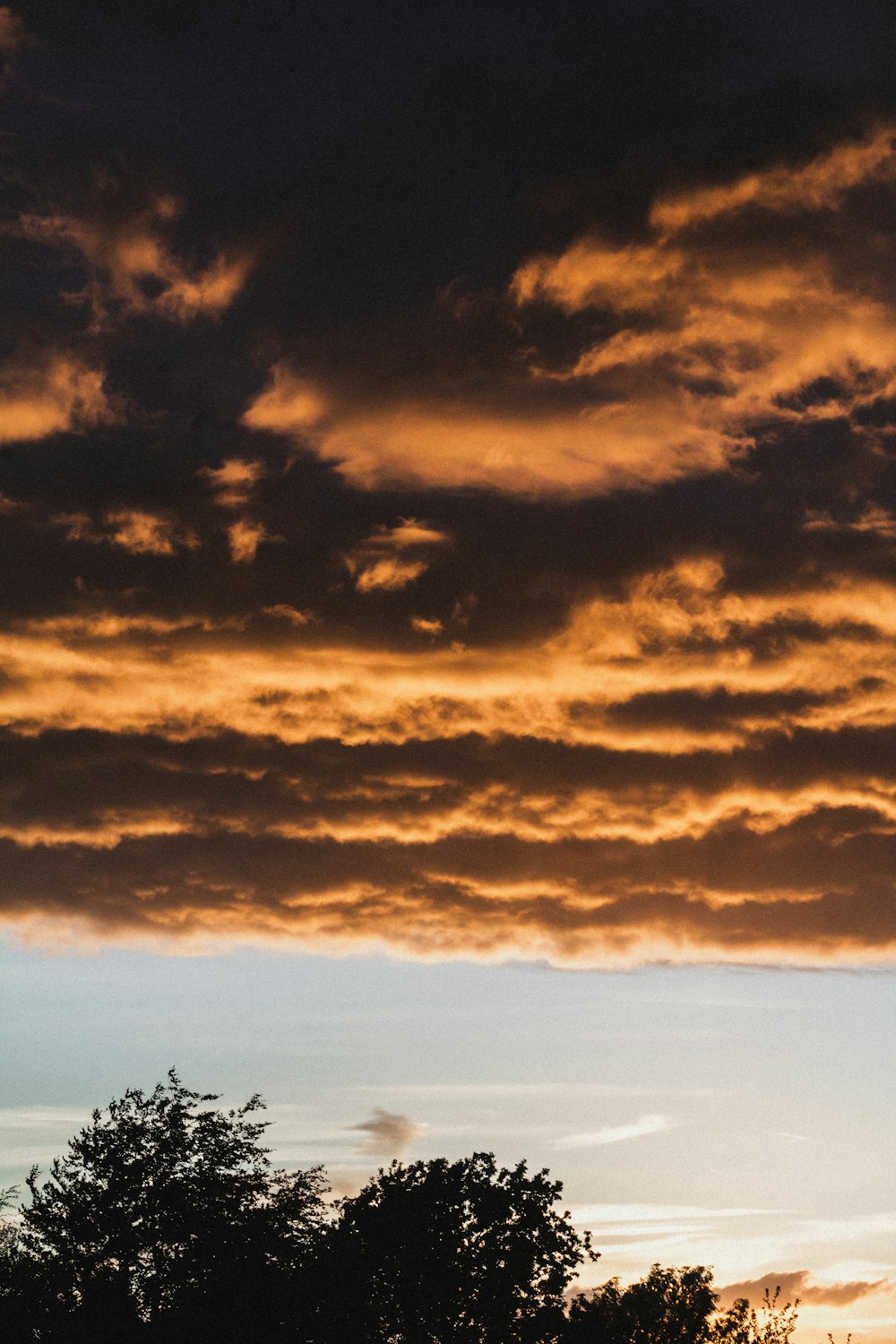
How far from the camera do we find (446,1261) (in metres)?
63.1

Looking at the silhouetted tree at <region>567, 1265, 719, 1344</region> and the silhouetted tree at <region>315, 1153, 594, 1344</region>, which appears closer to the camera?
the silhouetted tree at <region>315, 1153, 594, 1344</region>

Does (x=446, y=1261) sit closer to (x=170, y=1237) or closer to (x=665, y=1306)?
(x=170, y=1237)

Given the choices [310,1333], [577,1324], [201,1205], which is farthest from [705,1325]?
[201,1205]

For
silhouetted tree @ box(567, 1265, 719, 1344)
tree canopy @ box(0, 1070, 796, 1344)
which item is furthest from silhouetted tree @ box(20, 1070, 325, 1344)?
silhouetted tree @ box(567, 1265, 719, 1344)

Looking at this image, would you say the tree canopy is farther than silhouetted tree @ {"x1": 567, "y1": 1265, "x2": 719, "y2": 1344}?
No

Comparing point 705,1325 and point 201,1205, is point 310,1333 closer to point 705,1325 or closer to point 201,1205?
point 201,1205

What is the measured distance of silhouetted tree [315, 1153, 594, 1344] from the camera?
59.6 metres

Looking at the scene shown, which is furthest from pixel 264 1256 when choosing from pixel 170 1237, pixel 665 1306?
pixel 665 1306

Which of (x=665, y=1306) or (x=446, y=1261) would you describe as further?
(x=665, y=1306)

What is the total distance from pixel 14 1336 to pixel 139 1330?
14.4 ft

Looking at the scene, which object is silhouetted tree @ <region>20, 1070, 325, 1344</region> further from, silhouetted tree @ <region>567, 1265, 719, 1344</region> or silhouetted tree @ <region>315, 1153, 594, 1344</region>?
silhouetted tree @ <region>567, 1265, 719, 1344</region>

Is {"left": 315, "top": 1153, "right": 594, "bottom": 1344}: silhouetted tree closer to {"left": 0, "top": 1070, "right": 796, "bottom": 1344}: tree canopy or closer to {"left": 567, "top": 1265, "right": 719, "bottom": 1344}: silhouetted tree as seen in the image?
{"left": 0, "top": 1070, "right": 796, "bottom": 1344}: tree canopy

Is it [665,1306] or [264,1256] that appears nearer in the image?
[264,1256]

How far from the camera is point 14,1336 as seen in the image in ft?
166
